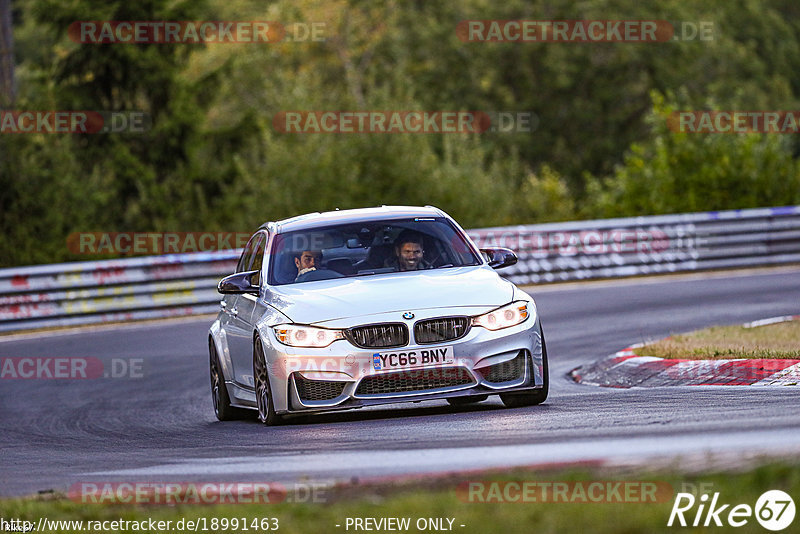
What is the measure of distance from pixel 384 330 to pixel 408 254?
1.41 metres

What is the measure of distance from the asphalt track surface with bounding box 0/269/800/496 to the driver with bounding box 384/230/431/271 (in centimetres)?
108

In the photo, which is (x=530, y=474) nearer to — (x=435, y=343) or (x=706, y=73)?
(x=435, y=343)

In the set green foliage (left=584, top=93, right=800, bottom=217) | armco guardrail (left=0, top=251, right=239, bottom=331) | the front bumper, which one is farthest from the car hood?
green foliage (left=584, top=93, right=800, bottom=217)

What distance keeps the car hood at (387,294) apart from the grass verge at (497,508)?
3.64 metres

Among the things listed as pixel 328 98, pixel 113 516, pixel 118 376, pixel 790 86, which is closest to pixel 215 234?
Result: pixel 328 98

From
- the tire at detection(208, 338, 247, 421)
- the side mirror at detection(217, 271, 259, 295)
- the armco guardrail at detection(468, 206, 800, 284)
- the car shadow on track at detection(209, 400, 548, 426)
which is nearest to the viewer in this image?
the car shadow on track at detection(209, 400, 548, 426)

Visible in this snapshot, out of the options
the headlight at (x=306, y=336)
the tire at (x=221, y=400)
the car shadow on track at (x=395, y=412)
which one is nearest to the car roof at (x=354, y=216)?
the tire at (x=221, y=400)

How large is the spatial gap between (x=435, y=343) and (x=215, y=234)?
74.8ft

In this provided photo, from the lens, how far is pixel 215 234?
32906 millimetres

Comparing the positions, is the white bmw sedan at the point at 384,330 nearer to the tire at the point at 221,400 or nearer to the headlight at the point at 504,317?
the headlight at the point at 504,317

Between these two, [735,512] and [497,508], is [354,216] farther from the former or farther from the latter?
[735,512]

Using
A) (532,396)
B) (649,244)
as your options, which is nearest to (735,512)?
(532,396)

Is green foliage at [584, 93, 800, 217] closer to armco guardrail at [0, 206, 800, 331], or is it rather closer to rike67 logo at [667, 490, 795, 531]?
armco guardrail at [0, 206, 800, 331]

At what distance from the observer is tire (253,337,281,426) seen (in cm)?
1099
